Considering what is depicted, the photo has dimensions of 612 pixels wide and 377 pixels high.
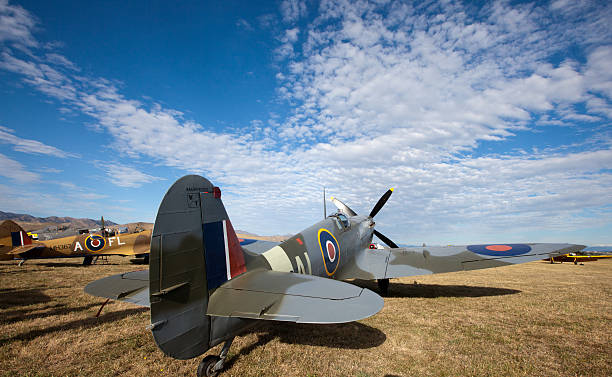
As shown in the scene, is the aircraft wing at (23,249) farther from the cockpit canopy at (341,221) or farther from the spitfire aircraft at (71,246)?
the cockpit canopy at (341,221)

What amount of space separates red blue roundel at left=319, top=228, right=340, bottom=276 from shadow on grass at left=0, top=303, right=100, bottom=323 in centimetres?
599

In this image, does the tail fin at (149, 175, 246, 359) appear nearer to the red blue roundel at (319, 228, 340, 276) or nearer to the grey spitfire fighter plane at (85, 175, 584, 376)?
the grey spitfire fighter plane at (85, 175, 584, 376)

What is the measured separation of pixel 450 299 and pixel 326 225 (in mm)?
4206

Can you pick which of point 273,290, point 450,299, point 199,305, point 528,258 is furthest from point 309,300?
point 528,258

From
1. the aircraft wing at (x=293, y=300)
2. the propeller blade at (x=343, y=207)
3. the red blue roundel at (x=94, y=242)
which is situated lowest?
the red blue roundel at (x=94, y=242)

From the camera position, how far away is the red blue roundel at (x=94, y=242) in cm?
1584

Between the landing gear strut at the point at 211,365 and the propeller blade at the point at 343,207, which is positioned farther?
the propeller blade at the point at 343,207

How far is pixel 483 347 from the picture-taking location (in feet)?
14.2

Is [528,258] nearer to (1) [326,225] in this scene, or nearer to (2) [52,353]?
(1) [326,225]

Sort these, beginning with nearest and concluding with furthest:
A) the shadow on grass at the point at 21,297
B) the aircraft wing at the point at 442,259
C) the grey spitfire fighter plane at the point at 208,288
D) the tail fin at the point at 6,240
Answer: the grey spitfire fighter plane at the point at 208,288 → the shadow on grass at the point at 21,297 → the aircraft wing at the point at 442,259 → the tail fin at the point at 6,240

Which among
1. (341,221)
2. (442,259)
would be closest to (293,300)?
(341,221)

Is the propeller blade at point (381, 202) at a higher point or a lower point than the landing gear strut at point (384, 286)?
higher

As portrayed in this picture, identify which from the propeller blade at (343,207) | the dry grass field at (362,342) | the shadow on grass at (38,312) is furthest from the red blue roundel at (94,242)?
the propeller blade at (343,207)

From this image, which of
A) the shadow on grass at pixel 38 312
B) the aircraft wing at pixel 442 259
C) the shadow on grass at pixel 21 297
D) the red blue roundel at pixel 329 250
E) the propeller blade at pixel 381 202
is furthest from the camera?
the propeller blade at pixel 381 202
